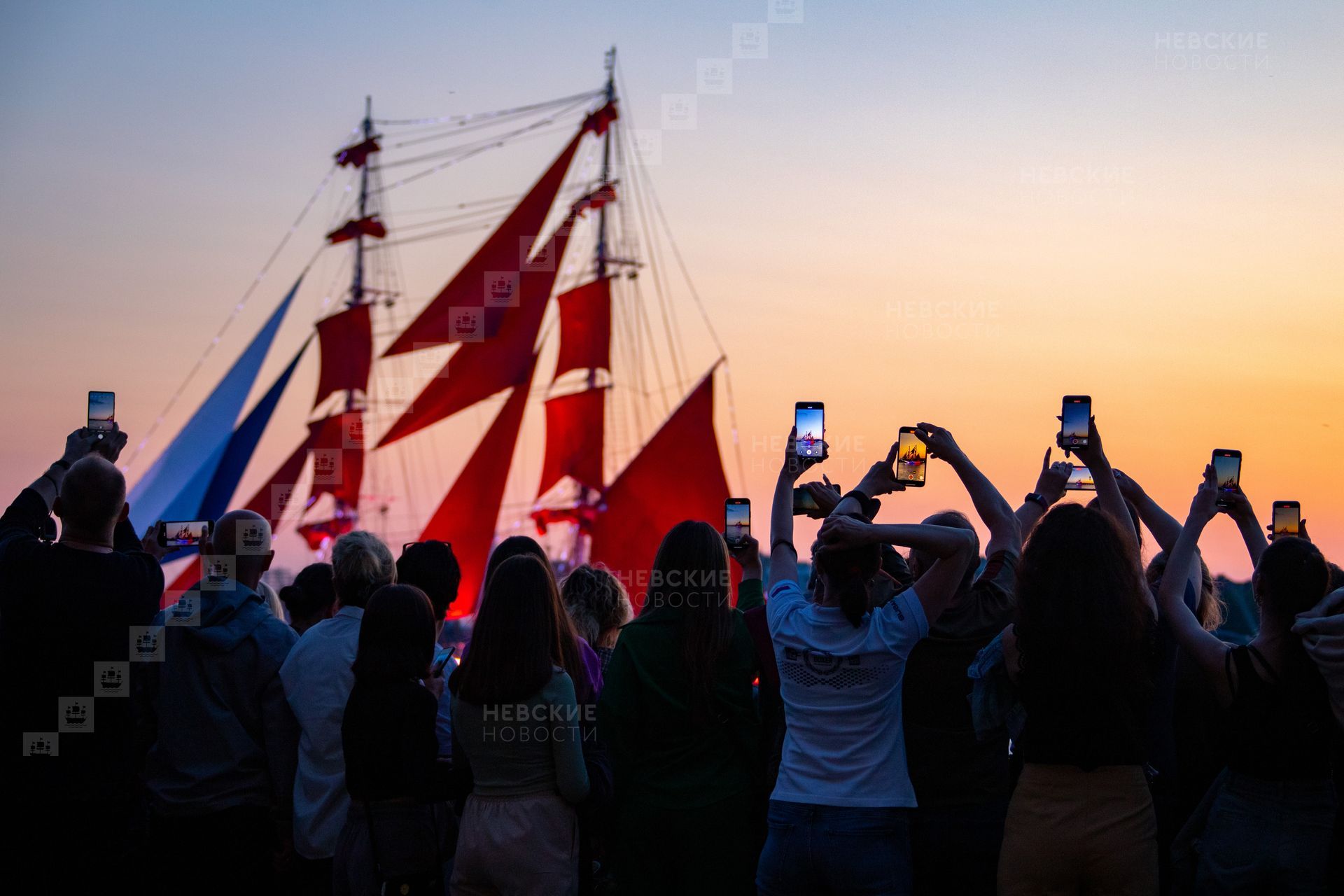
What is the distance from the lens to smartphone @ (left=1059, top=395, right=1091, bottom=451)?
13.8ft

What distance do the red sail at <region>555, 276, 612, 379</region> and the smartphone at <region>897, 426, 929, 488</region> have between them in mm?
32901

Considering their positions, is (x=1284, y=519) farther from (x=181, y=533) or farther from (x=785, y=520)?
(x=181, y=533)

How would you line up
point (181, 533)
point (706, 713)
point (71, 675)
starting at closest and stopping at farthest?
point (706, 713)
point (71, 675)
point (181, 533)

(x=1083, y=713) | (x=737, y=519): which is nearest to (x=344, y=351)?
(x=737, y=519)

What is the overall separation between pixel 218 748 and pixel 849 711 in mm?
2610

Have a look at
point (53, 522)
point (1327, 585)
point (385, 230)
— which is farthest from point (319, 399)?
point (1327, 585)

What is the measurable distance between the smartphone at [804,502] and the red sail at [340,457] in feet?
109

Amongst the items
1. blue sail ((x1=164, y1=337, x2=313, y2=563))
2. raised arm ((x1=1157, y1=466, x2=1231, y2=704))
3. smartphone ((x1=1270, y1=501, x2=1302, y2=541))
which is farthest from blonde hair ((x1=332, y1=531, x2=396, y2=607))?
blue sail ((x1=164, y1=337, x2=313, y2=563))

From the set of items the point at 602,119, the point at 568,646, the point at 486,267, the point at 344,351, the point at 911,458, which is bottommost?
the point at 568,646

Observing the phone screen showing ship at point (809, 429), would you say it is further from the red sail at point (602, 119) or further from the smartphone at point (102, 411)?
the red sail at point (602, 119)

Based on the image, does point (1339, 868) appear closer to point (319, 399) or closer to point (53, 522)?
point (53, 522)

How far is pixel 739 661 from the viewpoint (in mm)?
4188

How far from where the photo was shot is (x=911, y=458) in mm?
4203

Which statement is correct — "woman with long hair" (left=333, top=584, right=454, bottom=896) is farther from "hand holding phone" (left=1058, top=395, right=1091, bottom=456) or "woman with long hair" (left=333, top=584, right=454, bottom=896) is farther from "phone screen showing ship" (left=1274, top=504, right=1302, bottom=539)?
"phone screen showing ship" (left=1274, top=504, right=1302, bottom=539)
